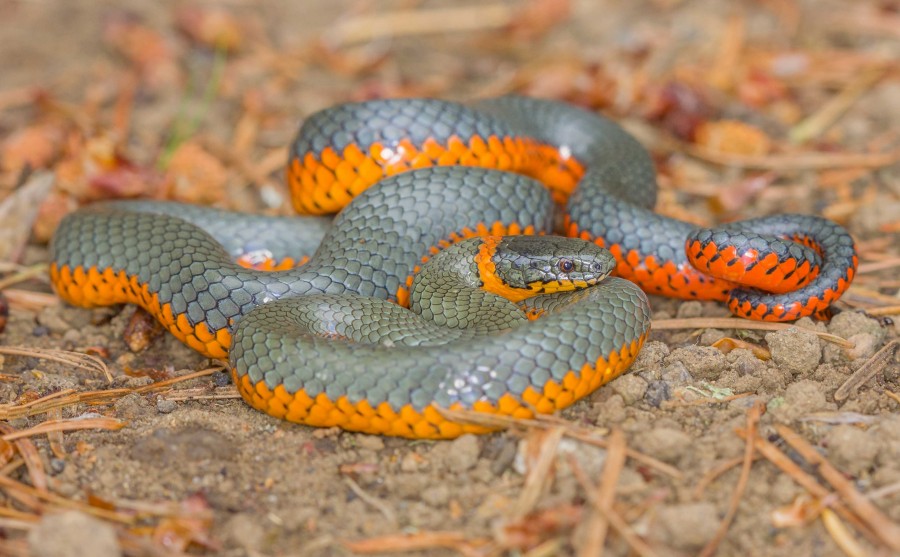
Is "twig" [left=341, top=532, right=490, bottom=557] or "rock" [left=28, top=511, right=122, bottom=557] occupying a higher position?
"rock" [left=28, top=511, right=122, bottom=557]

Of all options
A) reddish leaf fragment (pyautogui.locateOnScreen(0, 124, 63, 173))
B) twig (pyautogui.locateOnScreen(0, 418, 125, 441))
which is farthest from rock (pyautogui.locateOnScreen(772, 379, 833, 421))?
reddish leaf fragment (pyautogui.locateOnScreen(0, 124, 63, 173))

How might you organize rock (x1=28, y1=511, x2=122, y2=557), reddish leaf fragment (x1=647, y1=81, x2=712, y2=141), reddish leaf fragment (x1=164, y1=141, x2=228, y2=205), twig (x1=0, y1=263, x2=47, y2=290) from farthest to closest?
reddish leaf fragment (x1=647, y1=81, x2=712, y2=141)
reddish leaf fragment (x1=164, y1=141, x2=228, y2=205)
twig (x1=0, y1=263, x2=47, y2=290)
rock (x1=28, y1=511, x2=122, y2=557)

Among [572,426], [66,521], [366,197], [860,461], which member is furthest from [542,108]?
[66,521]

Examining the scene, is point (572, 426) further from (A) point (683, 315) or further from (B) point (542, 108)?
(B) point (542, 108)

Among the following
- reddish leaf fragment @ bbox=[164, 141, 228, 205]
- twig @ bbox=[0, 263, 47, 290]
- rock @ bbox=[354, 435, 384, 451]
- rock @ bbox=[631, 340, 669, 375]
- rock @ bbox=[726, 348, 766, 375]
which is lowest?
rock @ bbox=[354, 435, 384, 451]

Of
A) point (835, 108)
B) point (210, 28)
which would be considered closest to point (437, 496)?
point (835, 108)

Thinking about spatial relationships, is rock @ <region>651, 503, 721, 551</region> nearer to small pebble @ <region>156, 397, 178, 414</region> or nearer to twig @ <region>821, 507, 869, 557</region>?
twig @ <region>821, 507, 869, 557</region>

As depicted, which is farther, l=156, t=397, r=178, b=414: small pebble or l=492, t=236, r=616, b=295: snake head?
l=492, t=236, r=616, b=295: snake head

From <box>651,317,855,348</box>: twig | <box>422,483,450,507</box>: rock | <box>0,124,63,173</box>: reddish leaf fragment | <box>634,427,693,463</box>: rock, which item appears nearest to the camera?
<box>422,483,450,507</box>: rock
